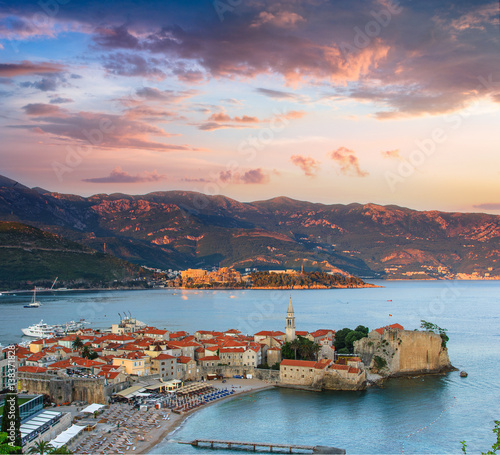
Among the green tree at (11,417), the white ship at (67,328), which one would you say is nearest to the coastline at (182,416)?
the green tree at (11,417)

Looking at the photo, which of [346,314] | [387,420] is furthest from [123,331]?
[346,314]

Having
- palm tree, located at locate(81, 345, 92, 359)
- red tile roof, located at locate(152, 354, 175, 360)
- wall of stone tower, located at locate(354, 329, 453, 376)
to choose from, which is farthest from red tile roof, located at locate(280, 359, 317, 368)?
palm tree, located at locate(81, 345, 92, 359)

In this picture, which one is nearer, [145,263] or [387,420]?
[387,420]

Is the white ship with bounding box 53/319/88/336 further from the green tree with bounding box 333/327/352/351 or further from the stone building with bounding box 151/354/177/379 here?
the green tree with bounding box 333/327/352/351

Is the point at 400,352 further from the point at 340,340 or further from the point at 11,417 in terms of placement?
the point at 11,417

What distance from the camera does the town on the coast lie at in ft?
68.9

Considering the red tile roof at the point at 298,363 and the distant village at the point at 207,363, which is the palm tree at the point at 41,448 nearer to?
the distant village at the point at 207,363

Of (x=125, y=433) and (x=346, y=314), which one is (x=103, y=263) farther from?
(x=125, y=433)

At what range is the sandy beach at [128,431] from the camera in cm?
1953

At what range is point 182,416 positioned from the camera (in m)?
24.7

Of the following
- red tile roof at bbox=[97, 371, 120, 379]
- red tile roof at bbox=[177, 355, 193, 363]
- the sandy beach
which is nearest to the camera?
the sandy beach

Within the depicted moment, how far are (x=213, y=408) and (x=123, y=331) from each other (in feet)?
79.9

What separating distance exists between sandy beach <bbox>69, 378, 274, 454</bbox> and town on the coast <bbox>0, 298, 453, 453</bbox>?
0.12 feet

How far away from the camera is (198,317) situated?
70.1 m
